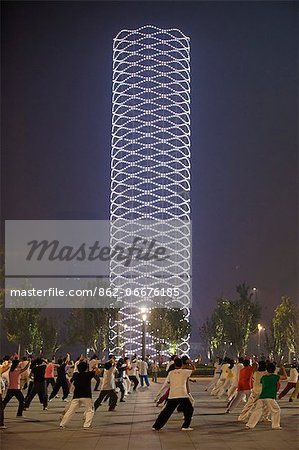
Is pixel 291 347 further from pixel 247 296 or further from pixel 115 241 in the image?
pixel 115 241

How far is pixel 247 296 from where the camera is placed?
289 feet

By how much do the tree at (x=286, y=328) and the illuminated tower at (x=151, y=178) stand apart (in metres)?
10.7

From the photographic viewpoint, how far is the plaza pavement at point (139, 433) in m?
15.4

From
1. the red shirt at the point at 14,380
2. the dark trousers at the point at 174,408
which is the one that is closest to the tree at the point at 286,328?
the red shirt at the point at 14,380

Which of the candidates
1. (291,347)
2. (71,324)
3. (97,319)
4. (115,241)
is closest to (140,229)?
(115,241)

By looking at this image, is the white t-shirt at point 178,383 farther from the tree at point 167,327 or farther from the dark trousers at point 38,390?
the tree at point 167,327

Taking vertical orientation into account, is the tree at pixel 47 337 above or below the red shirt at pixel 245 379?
above

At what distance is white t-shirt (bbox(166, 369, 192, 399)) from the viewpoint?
1745 cm

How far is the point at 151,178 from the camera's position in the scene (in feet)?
276

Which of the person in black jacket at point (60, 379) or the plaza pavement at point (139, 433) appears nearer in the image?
the plaza pavement at point (139, 433)

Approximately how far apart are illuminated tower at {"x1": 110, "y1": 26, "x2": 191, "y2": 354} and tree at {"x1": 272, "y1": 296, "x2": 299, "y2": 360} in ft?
35.0

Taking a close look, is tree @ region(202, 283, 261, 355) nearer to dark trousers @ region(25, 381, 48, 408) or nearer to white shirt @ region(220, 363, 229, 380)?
white shirt @ region(220, 363, 229, 380)

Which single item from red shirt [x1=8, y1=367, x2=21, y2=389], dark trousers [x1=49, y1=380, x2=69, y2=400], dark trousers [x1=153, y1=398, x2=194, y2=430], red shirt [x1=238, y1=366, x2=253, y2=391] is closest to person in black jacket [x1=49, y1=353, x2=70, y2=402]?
dark trousers [x1=49, y1=380, x2=69, y2=400]

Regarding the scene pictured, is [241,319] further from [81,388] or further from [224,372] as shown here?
[81,388]
